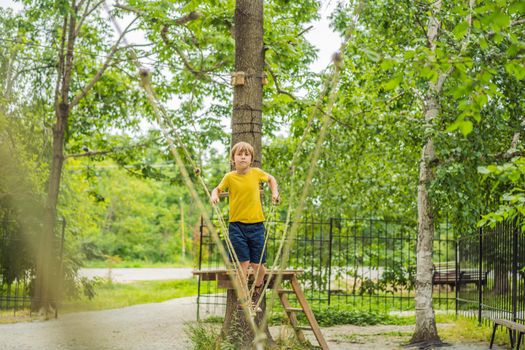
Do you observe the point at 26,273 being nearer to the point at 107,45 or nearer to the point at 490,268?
the point at 107,45

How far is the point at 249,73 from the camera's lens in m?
7.18

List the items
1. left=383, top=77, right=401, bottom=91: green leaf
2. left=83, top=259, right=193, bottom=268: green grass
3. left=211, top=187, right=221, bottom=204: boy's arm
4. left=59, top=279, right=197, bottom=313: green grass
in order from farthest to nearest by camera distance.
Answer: left=83, top=259, right=193, bottom=268: green grass → left=59, top=279, right=197, bottom=313: green grass → left=211, top=187, right=221, bottom=204: boy's arm → left=383, top=77, right=401, bottom=91: green leaf

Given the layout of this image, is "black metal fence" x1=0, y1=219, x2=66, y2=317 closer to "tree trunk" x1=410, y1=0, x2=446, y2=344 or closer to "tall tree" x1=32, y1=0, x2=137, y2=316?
"tall tree" x1=32, y1=0, x2=137, y2=316

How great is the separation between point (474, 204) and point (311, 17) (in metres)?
5.39

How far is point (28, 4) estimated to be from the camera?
12.3 m

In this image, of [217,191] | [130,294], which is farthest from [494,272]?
[130,294]

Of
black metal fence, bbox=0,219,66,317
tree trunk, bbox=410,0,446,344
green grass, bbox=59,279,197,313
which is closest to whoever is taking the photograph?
tree trunk, bbox=410,0,446,344

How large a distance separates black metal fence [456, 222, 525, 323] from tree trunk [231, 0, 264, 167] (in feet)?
9.21

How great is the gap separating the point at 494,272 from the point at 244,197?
4.10m

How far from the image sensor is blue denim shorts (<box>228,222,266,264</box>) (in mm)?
6031

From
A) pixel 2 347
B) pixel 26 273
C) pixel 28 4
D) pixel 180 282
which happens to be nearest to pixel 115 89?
pixel 28 4

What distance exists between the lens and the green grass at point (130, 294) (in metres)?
14.0

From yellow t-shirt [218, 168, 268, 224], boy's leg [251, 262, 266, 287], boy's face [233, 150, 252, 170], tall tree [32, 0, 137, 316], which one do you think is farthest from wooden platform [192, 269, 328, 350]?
tall tree [32, 0, 137, 316]

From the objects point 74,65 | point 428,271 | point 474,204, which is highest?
point 74,65
